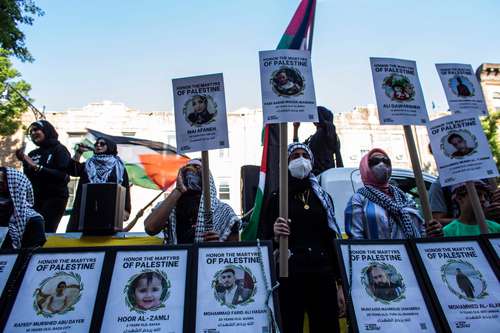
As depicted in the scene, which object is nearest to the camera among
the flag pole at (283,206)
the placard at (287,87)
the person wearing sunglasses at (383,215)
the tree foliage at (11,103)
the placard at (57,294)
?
the placard at (57,294)

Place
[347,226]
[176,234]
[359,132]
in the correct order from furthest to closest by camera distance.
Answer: [359,132]
[176,234]
[347,226]

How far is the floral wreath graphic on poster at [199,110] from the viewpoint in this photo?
2.38m

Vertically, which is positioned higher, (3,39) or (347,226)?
(3,39)

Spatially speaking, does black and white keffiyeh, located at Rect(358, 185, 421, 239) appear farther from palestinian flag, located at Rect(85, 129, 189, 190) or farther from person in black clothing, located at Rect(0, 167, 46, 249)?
palestinian flag, located at Rect(85, 129, 189, 190)

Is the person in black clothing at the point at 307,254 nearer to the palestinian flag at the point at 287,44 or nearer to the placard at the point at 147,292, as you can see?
the placard at the point at 147,292

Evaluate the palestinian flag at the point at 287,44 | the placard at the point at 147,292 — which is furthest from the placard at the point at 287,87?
the palestinian flag at the point at 287,44

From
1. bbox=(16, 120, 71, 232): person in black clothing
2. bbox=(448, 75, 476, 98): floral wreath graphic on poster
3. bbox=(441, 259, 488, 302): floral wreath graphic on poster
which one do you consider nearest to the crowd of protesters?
bbox=(441, 259, 488, 302): floral wreath graphic on poster

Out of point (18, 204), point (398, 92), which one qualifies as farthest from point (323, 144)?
point (18, 204)

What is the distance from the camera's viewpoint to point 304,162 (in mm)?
2867

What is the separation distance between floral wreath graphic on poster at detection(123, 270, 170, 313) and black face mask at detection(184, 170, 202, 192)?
129 cm

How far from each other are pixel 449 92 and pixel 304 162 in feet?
4.65

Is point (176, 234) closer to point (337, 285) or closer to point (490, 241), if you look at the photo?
point (337, 285)

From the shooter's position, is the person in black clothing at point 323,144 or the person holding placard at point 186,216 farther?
the person in black clothing at point 323,144

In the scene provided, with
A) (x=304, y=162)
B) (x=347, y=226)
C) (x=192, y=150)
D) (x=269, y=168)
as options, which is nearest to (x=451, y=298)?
(x=347, y=226)
